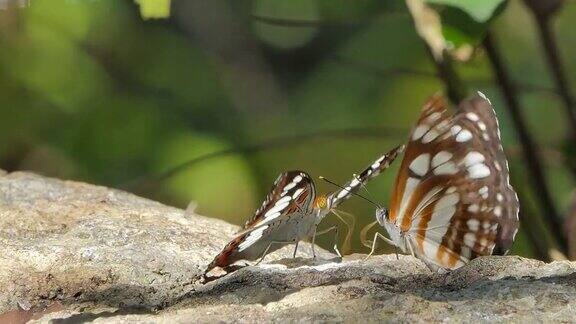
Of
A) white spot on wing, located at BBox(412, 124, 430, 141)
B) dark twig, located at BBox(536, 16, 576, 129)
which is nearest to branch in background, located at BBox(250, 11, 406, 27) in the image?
dark twig, located at BBox(536, 16, 576, 129)

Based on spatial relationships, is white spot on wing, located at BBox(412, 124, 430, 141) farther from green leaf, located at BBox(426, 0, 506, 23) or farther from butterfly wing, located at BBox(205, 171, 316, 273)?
green leaf, located at BBox(426, 0, 506, 23)

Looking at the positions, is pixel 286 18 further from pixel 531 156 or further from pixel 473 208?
pixel 473 208

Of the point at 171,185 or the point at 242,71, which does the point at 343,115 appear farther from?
the point at 171,185

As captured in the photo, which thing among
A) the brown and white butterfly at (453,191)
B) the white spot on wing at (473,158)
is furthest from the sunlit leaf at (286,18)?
the white spot on wing at (473,158)

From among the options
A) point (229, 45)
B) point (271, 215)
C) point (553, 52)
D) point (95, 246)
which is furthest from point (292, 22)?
point (95, 246)

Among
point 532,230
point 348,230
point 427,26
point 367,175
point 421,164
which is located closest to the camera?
point 421,164
